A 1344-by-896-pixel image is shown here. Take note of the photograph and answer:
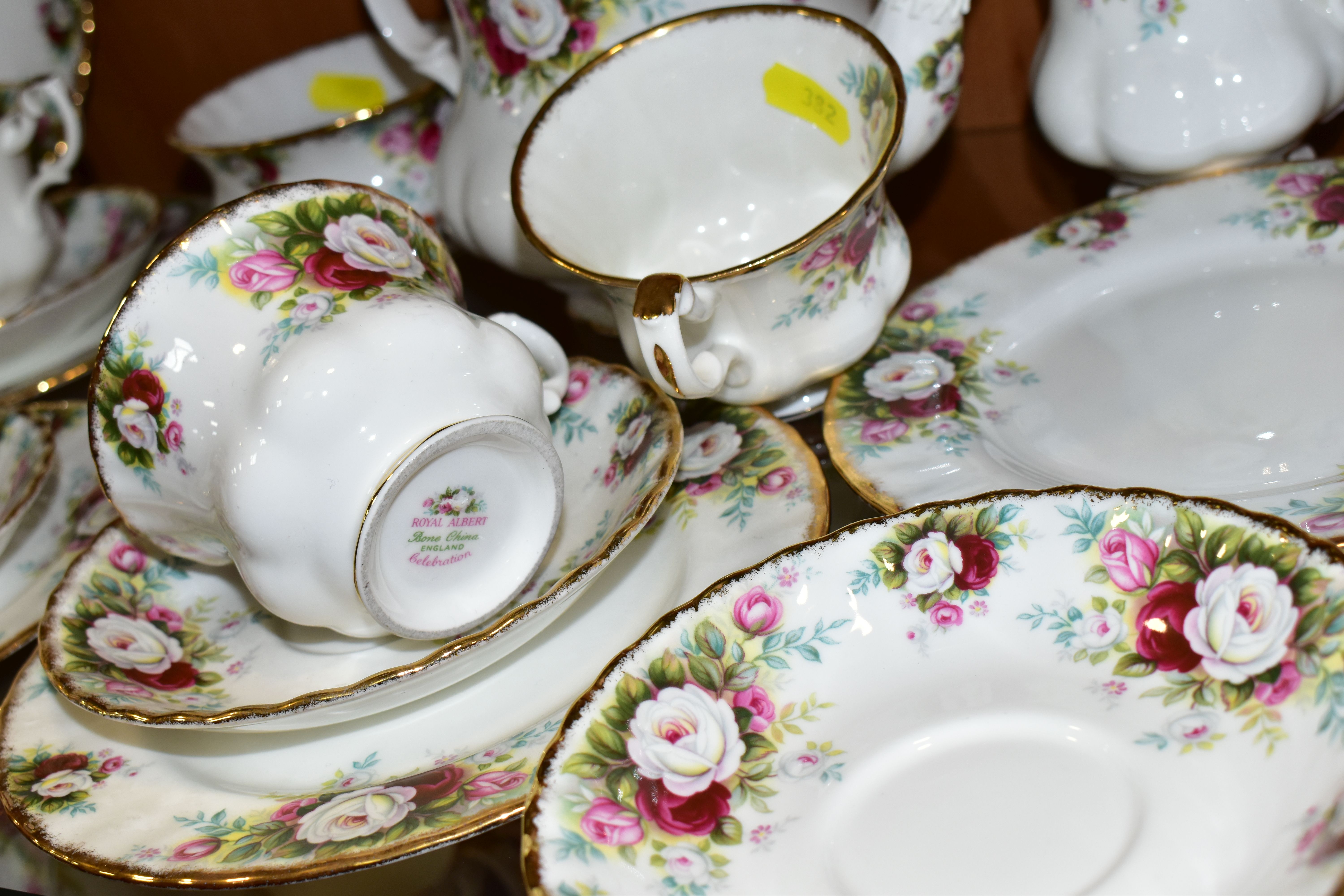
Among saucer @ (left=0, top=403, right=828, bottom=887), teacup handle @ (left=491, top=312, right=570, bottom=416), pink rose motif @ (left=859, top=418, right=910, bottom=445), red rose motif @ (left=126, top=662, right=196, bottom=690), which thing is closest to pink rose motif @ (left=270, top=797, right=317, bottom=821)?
saucer @ (left=0, top=403, right=828, bottom=887)

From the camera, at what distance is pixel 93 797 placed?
0.52 metres

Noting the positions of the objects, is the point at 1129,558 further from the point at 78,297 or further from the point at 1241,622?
the point at 78,297

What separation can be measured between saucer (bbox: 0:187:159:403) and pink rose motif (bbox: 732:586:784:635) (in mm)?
547

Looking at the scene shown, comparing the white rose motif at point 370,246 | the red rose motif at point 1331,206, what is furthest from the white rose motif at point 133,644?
the red rose motif at point 1331,206

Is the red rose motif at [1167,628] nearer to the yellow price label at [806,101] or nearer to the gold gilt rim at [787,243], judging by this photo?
the gold gilt rim at [787,243]

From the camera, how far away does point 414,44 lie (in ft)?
2.62

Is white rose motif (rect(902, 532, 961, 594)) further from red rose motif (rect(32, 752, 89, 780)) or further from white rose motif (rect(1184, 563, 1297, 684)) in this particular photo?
red rose motif (rect(32, 752, 89, 780))

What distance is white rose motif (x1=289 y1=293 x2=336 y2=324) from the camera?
1.73 ft

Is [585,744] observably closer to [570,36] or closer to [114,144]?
[570,36]

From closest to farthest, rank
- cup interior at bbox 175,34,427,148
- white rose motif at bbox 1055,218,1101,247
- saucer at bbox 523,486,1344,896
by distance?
saucer at bbox 523,486,1344,896
white rose motif at bbox 1055,218,1101,247
cup interior at bbox 175,34,427,148

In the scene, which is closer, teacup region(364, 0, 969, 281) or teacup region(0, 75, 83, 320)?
teacup region(364, 0, 969, 281)

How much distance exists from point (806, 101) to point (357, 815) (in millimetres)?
470

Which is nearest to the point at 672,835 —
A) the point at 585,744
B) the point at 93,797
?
the point at 585,744

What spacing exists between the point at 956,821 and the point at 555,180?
16.4 inches
